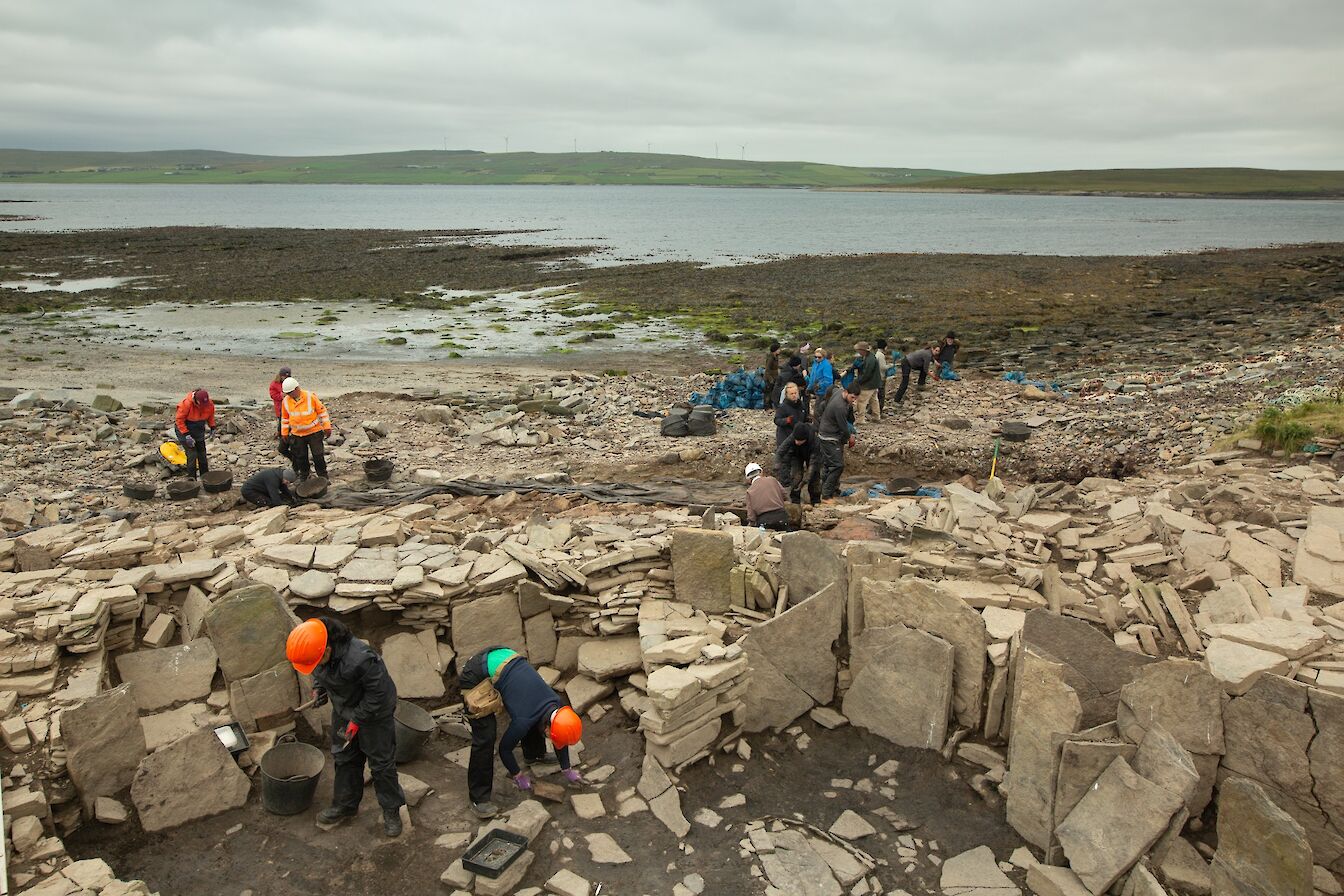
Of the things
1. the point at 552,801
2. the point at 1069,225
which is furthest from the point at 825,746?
the point at 1069,225

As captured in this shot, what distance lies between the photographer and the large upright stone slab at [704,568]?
26.9 feet

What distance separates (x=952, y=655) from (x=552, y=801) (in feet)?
11.0

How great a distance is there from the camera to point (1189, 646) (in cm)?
695

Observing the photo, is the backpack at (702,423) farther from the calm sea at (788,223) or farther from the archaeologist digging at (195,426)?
the calm sea at (788,223)

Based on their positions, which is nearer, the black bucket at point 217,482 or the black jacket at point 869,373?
the black bucket at point 217,482

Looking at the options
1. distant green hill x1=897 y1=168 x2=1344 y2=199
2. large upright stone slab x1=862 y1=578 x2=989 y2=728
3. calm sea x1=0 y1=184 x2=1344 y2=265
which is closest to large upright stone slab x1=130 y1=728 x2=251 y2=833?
large upright stone slab x1=862 y1=578 x2=989 y2=728

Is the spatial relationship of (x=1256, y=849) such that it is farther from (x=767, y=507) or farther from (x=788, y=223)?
(x=788, y=223)

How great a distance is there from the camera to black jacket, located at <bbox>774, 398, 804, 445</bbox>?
39.1 feet

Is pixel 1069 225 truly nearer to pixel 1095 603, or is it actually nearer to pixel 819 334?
pixel 819 334

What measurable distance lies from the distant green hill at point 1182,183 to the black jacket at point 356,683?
18111cm

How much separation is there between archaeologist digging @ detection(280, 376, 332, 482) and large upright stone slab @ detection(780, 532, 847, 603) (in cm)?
769

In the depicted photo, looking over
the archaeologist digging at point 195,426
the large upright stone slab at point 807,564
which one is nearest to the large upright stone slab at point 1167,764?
the large upright stone slab at point 807,564

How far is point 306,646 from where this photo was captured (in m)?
5.74

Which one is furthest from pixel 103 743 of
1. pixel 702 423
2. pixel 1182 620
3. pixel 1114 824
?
pixel 702 423
